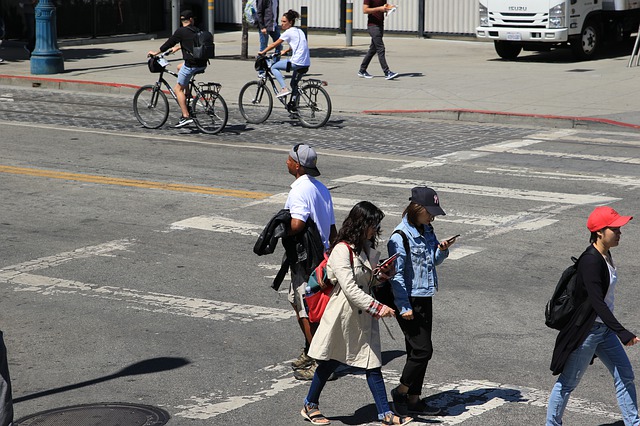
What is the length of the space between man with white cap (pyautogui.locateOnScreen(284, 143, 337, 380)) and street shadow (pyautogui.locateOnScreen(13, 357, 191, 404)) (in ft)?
2.85

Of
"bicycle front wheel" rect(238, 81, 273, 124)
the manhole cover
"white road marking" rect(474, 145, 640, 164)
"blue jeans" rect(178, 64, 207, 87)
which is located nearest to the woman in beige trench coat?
the manhole cover

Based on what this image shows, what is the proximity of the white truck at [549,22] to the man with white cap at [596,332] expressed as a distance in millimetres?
20145

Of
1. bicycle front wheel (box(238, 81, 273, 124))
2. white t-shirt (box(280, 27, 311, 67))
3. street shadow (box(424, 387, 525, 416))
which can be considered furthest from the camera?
bicycle front wheel (box(238, 81, 273, 124))

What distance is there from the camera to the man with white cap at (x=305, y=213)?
7.61m

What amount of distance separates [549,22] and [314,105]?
9.33 metres

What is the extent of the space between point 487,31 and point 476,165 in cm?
1199

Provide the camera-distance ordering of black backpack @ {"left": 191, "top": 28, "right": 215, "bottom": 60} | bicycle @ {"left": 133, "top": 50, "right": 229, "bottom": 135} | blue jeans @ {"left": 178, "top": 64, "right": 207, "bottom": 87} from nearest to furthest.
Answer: black backpack @ {"left": 191, "top": 28, "right": 215, "bottom": 60}, blue jeans @ {"left": 178, "top": 64, "right": 207, "bottom": 87}, bicycle @ {"left": 133, "top": 50, "right": 229, "bottom": 135}

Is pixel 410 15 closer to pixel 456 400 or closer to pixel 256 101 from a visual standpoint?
pixel 256 101

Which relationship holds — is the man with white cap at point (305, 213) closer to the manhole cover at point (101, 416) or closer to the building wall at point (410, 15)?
the manhole cover at point (101, 416)

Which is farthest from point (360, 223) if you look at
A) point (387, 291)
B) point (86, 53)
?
point (86, 53)

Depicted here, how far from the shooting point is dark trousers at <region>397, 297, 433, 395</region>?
6977mm

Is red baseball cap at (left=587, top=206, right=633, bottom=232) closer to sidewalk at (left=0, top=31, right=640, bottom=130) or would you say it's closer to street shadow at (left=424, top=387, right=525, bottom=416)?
street shadow at (left=424, top=387, right=525, bottom=416)

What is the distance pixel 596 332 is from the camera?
6.43 metres

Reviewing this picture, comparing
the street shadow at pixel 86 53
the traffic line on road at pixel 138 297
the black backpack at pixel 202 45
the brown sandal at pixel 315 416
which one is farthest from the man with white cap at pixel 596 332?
the street shadow at pixel 86 53
